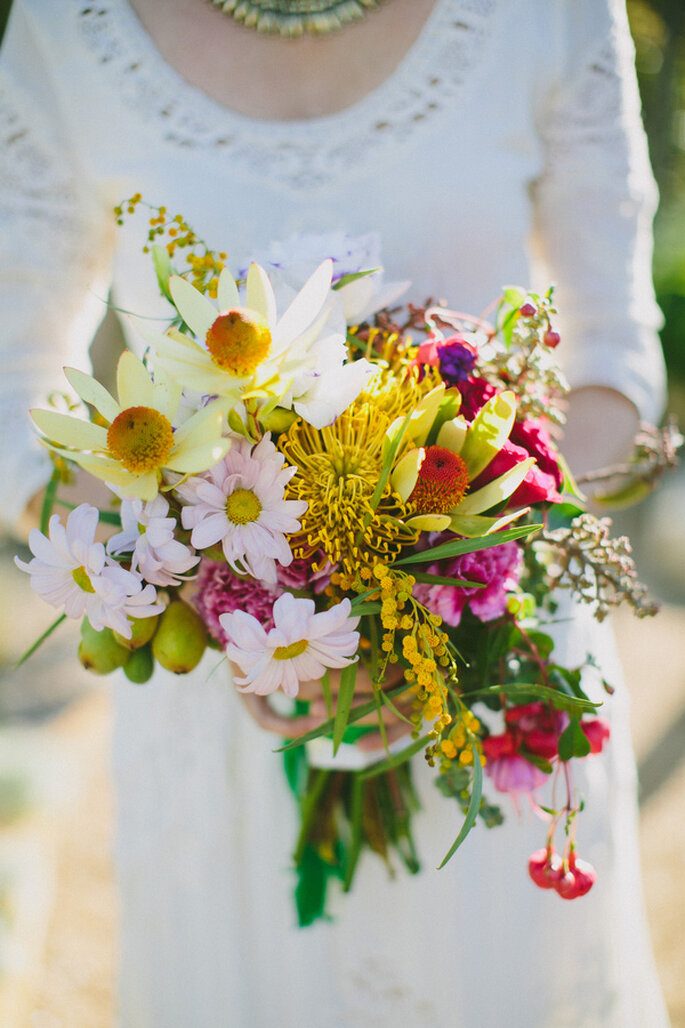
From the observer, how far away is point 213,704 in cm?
117

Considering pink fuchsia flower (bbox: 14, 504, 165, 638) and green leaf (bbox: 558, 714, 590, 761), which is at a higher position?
pink fuchsia flower (bbox: 14, 504, 165, 638)

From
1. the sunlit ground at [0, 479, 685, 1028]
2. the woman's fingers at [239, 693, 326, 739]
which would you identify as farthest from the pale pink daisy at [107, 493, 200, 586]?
the sunlit ground at [0, 479, 685, 1028]

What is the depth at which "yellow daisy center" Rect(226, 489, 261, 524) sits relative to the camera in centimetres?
63

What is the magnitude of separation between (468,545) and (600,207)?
708 millimetres

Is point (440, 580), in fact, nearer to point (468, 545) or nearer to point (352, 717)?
point (468, 545)

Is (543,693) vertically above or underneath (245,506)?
underneath

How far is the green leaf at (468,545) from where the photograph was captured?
64 cm

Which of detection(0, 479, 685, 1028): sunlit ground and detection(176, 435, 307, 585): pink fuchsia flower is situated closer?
detection(176, 435, 307, 585): pink fuchsia flower

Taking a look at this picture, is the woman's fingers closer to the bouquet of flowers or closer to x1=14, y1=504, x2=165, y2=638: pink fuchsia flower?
the bouquet of flowers

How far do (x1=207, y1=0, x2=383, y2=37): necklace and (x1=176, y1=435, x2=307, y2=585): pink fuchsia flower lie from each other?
0.73 meters

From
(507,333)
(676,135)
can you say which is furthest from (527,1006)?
(676,135)

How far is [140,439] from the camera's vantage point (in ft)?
1.98

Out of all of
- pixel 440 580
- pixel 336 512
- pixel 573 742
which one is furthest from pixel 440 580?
pixel 573 742

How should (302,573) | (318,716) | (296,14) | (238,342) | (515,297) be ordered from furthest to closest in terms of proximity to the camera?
(296,14) → (318,716) → (515,297) → (302,573) → (238,342)
